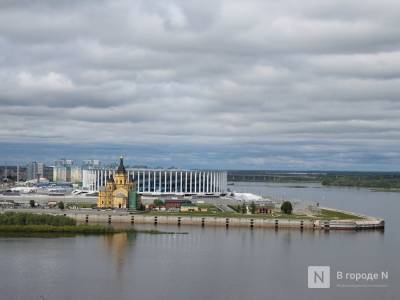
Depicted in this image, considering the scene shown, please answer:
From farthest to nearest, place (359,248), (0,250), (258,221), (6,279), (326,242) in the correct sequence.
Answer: (258,221) → (326,242) → (359,248) → (0,250) → (6,279)

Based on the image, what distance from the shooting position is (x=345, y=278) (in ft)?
74.4

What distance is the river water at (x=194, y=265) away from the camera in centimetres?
2023

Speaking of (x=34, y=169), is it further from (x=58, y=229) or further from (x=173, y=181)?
(x=58, y=229)

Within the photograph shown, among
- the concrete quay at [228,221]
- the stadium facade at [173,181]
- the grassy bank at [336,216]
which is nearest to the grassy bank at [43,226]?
the concrete quay at [228,221]

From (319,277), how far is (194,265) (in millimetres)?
4568

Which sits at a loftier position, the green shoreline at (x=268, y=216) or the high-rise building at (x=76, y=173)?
the high-rise building at (x=76, y=173)

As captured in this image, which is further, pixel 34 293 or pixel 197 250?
pixel 197 250

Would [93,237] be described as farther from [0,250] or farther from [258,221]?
[258,221]

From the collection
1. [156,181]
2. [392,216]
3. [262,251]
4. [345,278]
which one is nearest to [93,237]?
[262,251]

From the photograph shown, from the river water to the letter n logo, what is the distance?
0.73ft

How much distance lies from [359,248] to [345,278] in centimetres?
797

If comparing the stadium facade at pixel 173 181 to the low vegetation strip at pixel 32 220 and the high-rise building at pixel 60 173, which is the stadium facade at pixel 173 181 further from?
the high-rise building at pixel 60 173

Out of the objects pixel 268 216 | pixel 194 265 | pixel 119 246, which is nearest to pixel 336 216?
pixel 268 216

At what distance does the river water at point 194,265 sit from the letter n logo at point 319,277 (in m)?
0.22
